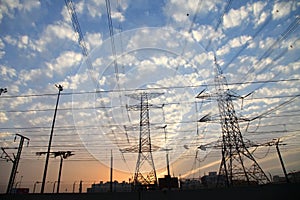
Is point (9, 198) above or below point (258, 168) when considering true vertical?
below

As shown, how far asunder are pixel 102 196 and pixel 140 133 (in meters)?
10.1

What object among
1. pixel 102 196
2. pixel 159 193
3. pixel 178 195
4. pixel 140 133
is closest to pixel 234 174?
pixel 178 195

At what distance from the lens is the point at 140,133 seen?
32031mm

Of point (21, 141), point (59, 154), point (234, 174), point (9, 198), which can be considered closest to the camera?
point (9, 198)

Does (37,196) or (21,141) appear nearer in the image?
(37,196)

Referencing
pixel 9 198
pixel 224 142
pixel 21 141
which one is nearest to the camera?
pixel 9 198

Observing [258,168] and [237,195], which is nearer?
[237,195]

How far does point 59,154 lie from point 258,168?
126 ft

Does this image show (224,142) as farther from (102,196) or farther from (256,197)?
(102,196)

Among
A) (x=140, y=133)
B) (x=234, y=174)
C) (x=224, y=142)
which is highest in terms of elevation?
(x=140, y=133)

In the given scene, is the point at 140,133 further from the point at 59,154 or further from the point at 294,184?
the point at 59,154

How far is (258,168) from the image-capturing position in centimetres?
2833

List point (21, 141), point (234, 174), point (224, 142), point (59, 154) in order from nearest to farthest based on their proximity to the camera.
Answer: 1. point (234, 174)
2. point (224, 142)
3. point (21, 141)
4. point (59, 154)

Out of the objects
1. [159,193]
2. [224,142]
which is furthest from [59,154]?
[224,142]
